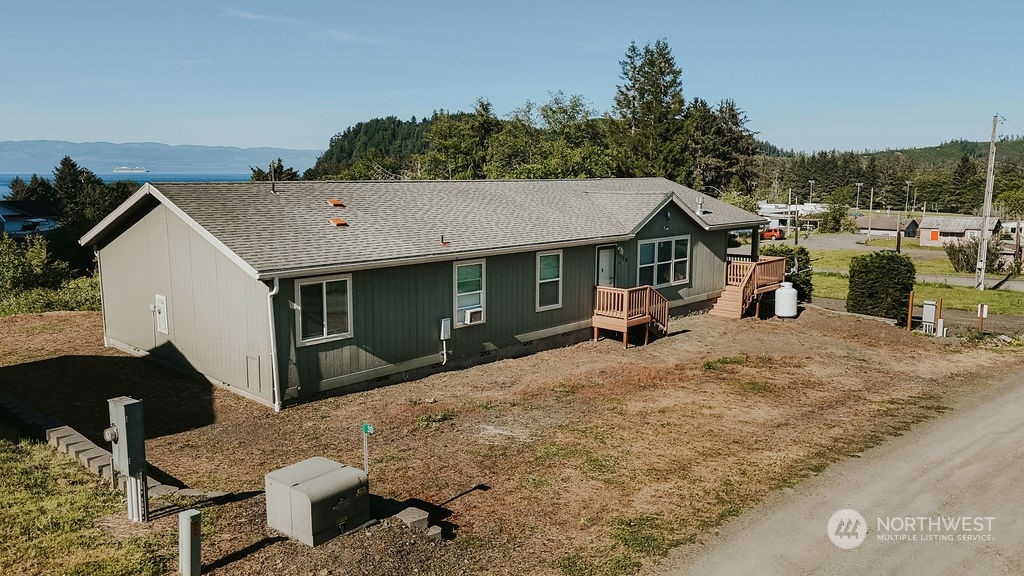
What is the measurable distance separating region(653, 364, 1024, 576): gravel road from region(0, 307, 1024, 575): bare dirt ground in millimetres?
395

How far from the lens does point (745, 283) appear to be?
24.1 m

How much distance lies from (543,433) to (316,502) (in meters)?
5.65

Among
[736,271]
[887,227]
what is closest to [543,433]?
[736,271]

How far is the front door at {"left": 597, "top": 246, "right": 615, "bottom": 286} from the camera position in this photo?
67.2 ft

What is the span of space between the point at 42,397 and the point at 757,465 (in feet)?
44.2

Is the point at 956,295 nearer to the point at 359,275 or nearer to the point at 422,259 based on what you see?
the point at 422,259

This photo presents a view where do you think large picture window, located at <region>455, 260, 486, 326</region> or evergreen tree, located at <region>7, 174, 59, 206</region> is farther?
evergreen tree, located at <region>7, 174, 59, 206</region>

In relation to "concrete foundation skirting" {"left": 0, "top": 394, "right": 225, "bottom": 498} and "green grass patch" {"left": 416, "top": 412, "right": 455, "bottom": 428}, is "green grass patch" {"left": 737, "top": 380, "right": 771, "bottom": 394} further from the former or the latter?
"concrete foundation skirting" {"left": 0, "top": 394, "right": 225, "bottom": 498}

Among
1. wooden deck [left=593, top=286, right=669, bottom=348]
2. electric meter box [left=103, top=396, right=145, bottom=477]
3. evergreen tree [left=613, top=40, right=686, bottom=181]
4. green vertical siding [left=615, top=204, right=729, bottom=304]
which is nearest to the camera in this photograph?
electric meter box [left=103, top=396, right=145, bottom=477]

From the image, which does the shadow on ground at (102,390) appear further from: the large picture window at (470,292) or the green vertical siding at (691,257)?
the green vertical siding at (691,257)

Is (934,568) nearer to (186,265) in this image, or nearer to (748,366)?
(748,366)

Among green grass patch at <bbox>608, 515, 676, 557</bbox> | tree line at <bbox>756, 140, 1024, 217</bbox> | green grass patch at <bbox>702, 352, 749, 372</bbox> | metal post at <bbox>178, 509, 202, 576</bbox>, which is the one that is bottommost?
green grass patch at <bbox>608, 515, 676, 557</bbox>

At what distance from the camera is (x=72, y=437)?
Result: 34.9ft

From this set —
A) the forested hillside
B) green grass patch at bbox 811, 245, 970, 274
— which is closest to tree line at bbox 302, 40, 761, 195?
the forested hillside
